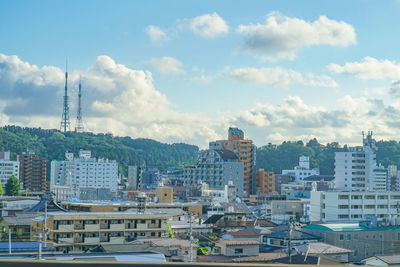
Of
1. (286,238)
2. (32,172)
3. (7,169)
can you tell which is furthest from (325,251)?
(32,172)

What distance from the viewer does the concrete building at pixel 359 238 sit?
1884 centimetres

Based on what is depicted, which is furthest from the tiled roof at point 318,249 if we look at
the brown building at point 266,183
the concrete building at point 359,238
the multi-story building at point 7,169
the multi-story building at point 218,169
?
the multi-story building at point 7,169

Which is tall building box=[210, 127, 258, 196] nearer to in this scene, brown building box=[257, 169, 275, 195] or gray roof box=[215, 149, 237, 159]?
brown building box=[257, 169, 275, 195]

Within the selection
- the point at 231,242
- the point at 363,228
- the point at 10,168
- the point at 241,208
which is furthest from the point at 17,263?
the point at 10,168

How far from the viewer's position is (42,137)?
76.1 metres

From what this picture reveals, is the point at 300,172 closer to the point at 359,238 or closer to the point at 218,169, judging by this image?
the point at 218,169

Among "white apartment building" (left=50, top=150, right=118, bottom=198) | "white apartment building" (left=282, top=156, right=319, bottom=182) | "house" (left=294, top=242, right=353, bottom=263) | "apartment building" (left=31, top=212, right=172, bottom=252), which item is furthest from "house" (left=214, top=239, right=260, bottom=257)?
"white apartment building" (left=282, top=156, right=319, bottom=182)

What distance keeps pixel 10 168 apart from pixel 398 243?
44.3m

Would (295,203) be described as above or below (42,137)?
below

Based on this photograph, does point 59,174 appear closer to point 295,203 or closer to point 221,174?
point 221,174

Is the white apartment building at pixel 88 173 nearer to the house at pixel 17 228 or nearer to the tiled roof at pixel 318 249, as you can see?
the house at pixel 17 228

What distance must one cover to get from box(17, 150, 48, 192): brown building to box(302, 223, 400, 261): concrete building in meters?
42.3

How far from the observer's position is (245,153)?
51312mm

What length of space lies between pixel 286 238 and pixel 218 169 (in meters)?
30.7
